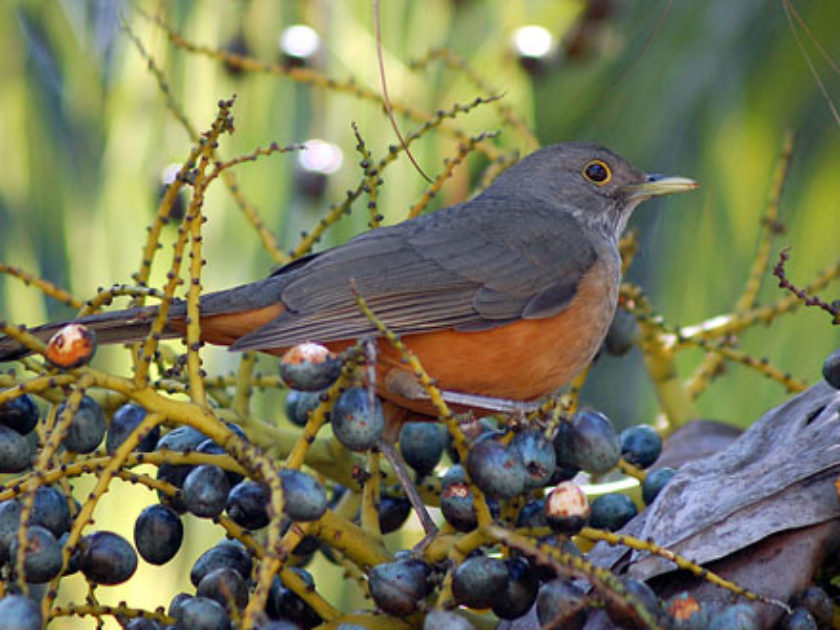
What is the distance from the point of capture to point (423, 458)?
10.0 ft

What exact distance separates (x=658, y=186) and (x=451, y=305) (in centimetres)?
79

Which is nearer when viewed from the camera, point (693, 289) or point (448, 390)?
point (448, 390)

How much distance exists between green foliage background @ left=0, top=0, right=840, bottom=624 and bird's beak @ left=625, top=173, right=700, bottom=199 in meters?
0.05

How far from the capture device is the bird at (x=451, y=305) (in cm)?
328

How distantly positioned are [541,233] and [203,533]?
1.30 meters

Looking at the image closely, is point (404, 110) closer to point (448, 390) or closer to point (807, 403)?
point (448, 390)

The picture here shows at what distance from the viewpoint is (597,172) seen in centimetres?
439

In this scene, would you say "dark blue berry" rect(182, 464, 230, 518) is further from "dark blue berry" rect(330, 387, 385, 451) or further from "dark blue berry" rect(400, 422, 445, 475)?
"dark blue berry" rect(400, 422, 445, 475)

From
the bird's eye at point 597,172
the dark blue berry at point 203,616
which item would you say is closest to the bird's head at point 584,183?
the bird's eye at point 597,172

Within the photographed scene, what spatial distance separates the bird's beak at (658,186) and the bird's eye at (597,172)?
106 millimetres

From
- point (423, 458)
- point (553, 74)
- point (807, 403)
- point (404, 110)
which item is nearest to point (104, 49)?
point (404, 110)

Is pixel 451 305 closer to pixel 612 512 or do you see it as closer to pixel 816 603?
pixel 612 512

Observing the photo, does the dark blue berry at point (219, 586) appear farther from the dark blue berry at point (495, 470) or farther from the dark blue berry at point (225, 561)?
the dark blue berry at point (495, 470)

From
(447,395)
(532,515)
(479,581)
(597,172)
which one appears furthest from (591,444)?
(597,172)
